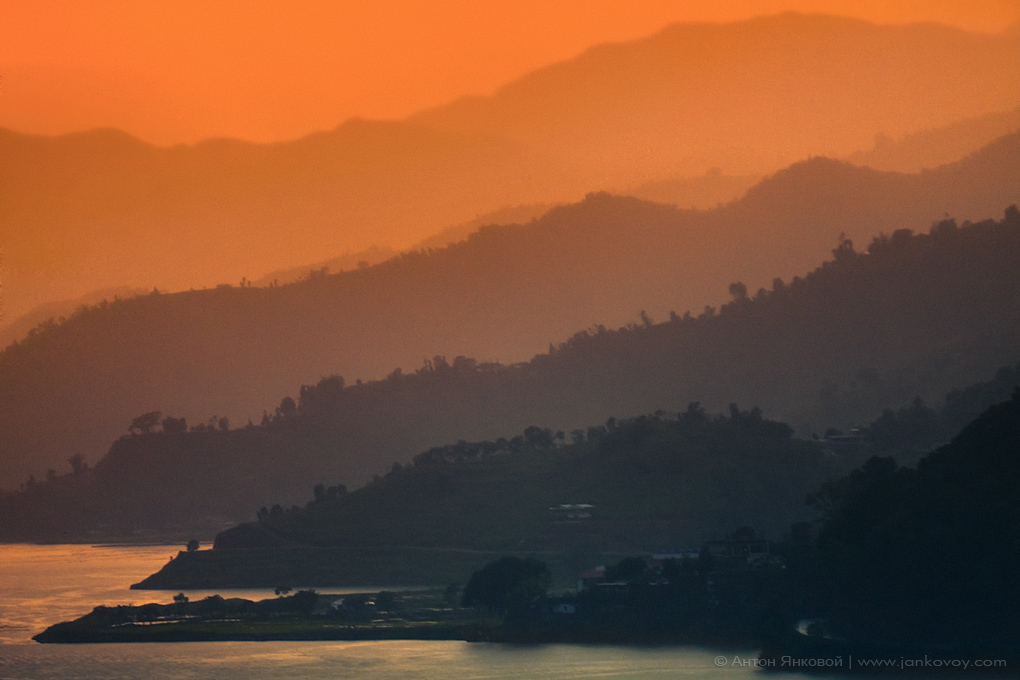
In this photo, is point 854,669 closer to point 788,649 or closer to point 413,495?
point 788,649

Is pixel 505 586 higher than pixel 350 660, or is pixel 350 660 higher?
pixel 505 586

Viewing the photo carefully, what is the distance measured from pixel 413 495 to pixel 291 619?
53587mm

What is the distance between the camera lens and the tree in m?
97.9

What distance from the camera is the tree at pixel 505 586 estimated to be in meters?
97.9

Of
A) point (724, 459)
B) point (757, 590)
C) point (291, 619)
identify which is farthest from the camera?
point (724, 459)

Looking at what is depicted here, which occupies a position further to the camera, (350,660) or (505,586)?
(505,586)

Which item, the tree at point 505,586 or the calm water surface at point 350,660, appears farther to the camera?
the tree at point 505,586

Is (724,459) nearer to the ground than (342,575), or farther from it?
farther from it

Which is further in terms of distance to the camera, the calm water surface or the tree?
the tree

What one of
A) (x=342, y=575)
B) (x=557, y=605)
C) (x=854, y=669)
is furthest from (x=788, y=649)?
(x=342, y=575)

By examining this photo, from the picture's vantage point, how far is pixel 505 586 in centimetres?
9950

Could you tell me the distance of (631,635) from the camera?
303ft

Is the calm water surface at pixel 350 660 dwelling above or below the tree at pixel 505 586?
below

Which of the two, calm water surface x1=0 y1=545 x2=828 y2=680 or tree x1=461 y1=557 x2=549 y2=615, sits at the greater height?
tree x1=461 y1=557 x2=549 y2=615
